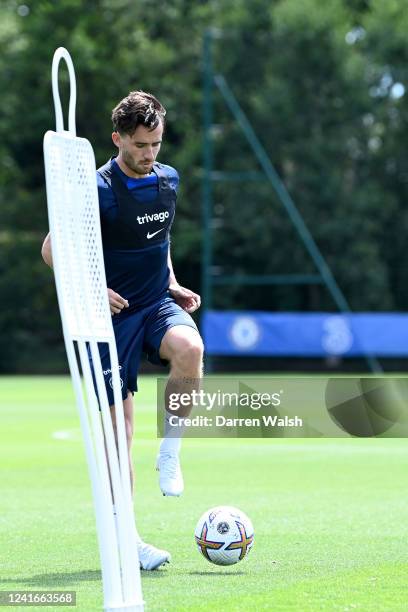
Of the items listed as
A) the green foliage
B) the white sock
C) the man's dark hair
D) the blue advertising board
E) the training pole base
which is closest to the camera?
the training pole base

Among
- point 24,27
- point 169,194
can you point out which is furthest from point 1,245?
point 169,194

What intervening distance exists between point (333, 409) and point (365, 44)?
3020cm

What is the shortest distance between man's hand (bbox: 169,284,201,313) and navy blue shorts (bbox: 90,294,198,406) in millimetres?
161

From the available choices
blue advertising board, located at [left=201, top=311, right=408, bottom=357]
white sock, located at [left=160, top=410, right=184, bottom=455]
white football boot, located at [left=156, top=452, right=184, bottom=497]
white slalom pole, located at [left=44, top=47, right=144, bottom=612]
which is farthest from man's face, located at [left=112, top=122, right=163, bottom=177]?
blue advertising board, located at [left=201, top=311, right=408, bottom=357]

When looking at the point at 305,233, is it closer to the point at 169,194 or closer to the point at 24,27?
the point at 24,27

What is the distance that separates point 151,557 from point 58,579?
56 cm

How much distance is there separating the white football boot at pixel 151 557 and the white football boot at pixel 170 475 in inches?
11.7

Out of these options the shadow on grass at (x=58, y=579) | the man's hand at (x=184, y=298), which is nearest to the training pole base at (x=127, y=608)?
the shadow on grass at (x=58, y=579)

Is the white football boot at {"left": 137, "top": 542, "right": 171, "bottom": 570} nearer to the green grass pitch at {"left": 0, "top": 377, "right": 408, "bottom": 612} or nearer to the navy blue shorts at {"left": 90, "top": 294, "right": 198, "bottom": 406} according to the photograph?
the green grass pitch at {"left": 0, "top": 377, "right": 408, "bottom": 612}

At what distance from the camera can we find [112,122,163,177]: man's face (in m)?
6.27

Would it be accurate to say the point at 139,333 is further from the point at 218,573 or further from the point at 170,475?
the point at 218,573

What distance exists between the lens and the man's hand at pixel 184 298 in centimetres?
698

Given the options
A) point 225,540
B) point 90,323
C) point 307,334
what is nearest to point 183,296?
point 225,540

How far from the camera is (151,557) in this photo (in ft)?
21.0
